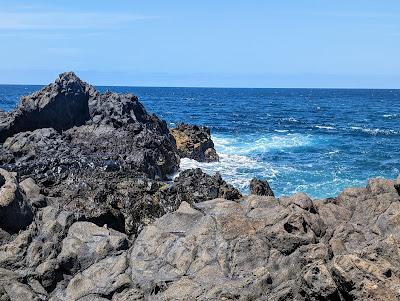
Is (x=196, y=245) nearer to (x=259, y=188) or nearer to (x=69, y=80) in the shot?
(x=259, y=188)

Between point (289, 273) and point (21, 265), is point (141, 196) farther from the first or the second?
point (289, 273)

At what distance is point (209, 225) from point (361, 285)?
182 inches

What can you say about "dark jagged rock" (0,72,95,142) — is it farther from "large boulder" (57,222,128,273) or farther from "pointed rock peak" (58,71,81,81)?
"large boulder" (57,222,128,273)

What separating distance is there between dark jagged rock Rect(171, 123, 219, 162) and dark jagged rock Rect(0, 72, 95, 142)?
888 centimetres

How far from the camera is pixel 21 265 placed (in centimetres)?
1318

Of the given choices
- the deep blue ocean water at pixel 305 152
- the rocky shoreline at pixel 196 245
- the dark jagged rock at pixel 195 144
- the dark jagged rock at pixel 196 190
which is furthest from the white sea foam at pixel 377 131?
the rocky shoreline at pixel 196 245

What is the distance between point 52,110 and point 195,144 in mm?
12428

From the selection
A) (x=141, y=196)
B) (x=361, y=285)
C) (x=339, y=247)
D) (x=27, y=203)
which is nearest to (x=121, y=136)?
(x=141, y=196)

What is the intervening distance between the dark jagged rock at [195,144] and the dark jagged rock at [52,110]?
888 cm

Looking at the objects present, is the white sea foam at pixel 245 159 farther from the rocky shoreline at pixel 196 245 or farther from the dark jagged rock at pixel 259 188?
the rocky shoreline at pixel 196 245

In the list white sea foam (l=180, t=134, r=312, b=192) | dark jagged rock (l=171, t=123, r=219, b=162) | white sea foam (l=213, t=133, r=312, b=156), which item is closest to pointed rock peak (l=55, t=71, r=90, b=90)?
dark jagged rock (l=171, t=123, r=219, b=162)

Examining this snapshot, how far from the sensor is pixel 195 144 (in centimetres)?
4412

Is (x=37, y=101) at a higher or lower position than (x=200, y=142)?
higher

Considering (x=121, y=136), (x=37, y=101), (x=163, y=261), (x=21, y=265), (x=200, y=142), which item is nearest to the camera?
(x=163, y=261)
